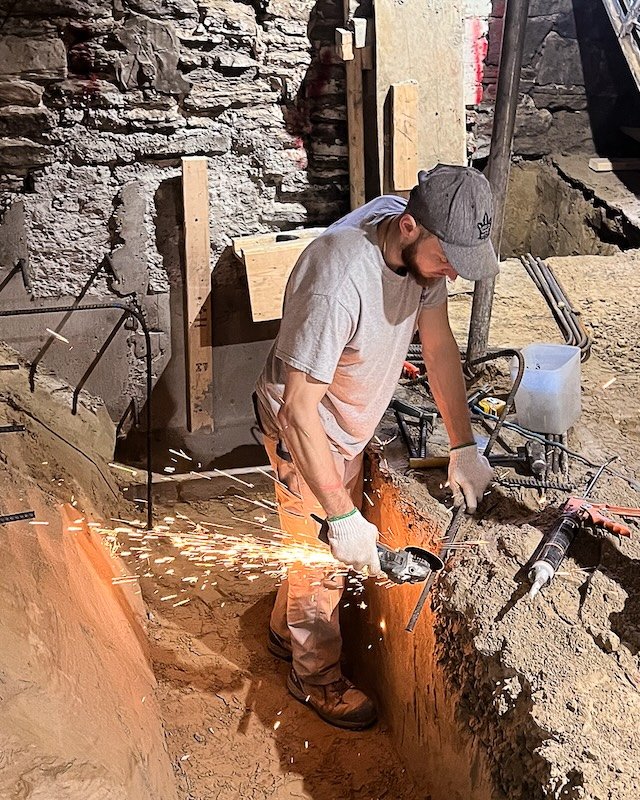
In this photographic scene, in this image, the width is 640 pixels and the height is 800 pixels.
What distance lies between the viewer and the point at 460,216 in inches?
87.7

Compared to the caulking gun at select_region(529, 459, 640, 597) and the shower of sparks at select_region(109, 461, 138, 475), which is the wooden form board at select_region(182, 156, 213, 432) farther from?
the caulking gun at select_region(529, 459, 640, 597)

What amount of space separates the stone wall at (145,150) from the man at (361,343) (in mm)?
2148

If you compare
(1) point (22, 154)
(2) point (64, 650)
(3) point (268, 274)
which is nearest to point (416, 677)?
(2) point (64, 650)

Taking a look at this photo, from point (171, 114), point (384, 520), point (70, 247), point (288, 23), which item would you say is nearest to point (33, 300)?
point (70, 247)

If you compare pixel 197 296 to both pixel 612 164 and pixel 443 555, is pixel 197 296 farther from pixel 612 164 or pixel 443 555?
pixel 612 164

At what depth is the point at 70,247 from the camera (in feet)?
15.2

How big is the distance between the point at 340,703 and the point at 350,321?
168 cm

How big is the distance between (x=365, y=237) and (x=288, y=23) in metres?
2.68

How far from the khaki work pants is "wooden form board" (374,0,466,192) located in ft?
6.83

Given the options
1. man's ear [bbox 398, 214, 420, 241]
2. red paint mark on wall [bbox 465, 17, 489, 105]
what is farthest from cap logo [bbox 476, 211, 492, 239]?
red paint mark on wall [bbox 465, 17, 489, 105]

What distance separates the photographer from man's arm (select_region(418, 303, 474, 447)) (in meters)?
2.82

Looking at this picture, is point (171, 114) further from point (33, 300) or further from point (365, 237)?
point (365, 237)

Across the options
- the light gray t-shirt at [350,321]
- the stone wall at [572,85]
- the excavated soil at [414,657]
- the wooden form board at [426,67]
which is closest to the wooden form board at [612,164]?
the stone wall at [572,85]

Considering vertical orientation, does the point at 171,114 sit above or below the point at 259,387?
above
